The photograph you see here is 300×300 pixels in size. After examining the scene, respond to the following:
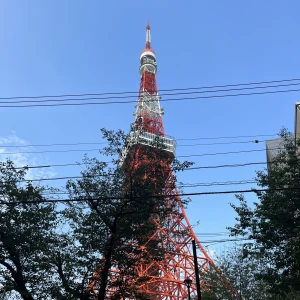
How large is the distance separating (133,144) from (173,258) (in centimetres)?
1902

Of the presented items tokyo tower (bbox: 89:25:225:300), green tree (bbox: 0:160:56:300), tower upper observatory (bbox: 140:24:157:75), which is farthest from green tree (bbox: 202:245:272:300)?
tower upper observatory (bbox: 140:24:157:75)

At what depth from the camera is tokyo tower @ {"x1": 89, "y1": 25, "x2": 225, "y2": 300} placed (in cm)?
1370

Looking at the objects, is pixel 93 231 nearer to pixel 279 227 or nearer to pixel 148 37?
pixel 279 227

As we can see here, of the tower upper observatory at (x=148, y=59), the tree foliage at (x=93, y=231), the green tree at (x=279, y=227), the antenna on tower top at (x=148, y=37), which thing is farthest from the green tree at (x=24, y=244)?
the antenna on tower top at (x=148, y=37)

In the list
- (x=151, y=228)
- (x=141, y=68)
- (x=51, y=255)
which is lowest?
(x=51, y=255)

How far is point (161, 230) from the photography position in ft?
99.8

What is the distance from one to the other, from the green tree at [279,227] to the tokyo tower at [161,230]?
2860mm

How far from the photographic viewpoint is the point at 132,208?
12.1 meters

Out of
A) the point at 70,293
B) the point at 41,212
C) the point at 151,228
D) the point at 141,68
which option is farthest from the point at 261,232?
the point at 141,68

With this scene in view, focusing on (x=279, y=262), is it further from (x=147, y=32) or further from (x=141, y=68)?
(x=147, y=32)

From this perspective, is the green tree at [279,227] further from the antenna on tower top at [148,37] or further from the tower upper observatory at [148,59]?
the antenna on tower top at [148,37]

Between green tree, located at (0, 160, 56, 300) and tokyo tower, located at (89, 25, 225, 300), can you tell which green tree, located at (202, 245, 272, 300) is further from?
green tree, located at (0, 160, 56, 300)

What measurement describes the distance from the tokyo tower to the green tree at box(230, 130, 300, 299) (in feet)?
9.38

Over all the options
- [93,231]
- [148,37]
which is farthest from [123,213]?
[148,37]
